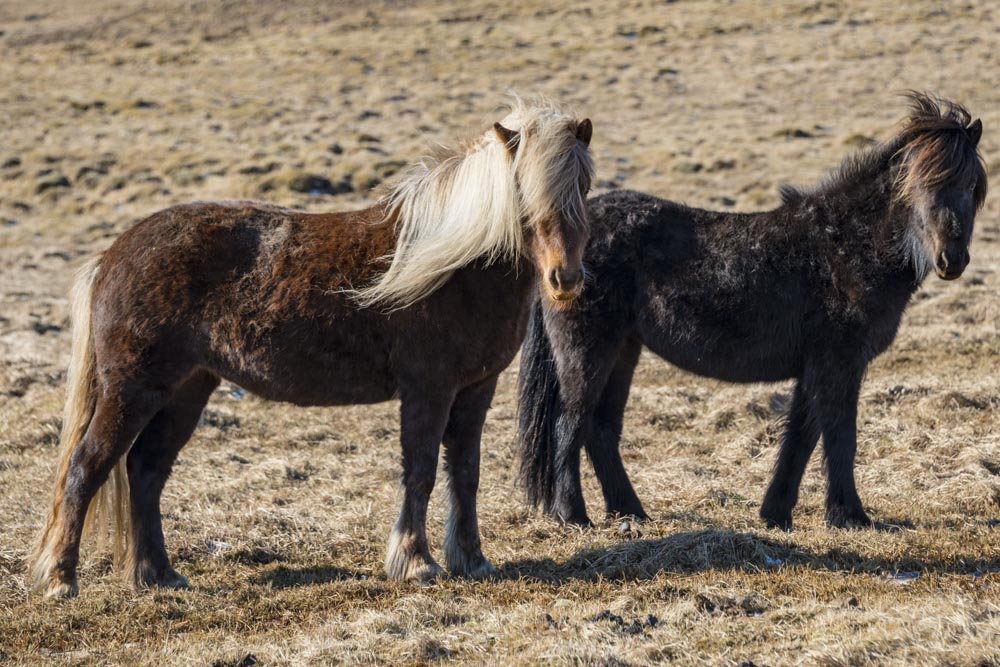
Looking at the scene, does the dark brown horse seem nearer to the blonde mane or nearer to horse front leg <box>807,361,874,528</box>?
the blonde mane

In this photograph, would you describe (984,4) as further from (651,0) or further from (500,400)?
(500,400)

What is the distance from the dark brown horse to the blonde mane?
1 centimetres

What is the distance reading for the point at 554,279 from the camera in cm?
506

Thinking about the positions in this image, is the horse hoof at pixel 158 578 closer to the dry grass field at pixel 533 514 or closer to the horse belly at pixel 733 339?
the dry grass field at pixel 533 514

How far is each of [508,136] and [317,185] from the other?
17971 millimetres

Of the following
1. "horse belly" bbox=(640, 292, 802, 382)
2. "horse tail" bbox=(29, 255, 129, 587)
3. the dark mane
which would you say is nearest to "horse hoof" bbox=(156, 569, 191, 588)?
"horse tail" bbox=(29, 255, 129, 587)

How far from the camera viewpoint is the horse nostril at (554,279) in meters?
5.03

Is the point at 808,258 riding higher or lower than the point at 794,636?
higher

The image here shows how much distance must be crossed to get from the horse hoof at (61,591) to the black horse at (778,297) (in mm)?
2907

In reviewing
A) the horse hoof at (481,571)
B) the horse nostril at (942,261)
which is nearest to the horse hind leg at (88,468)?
the horse hoof at (481,571)

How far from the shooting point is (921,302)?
13516 mm

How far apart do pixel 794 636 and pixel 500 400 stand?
609cm

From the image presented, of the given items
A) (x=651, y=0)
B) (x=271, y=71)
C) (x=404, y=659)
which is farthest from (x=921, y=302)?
(x=651, y=0)

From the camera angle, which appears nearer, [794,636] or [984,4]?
[794,636]
